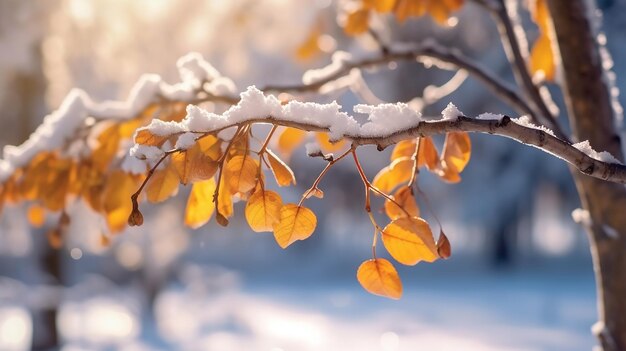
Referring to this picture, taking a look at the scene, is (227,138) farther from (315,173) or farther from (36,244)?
(315,173)

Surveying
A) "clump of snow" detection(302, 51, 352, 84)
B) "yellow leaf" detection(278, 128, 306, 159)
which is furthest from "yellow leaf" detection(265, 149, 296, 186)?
"clump of snow" detection(302, 51, 352, 84)

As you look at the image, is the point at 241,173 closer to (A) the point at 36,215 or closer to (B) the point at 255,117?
(B) the point at 255,117

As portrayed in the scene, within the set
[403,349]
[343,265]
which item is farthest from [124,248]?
[403,349]

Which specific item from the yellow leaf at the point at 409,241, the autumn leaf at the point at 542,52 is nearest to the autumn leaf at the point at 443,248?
the yellow leaf at the point at 409,241

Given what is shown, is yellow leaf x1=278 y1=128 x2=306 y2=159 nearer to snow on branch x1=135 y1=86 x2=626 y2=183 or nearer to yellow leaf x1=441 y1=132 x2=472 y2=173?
yellow leaf x1=441 y1=132 x2=472 y2=173

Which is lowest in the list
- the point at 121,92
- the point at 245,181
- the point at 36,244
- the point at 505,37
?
the point at 245,181

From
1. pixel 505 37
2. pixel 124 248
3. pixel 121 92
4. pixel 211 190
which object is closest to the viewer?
pixel 211 190

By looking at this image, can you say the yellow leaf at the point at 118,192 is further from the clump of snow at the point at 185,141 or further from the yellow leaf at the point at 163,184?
the clump of snow at the point at 185,141
